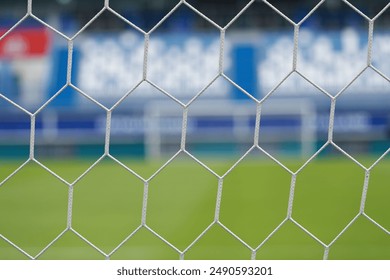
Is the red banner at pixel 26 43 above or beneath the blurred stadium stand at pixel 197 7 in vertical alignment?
beneath

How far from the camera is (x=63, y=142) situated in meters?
4.68

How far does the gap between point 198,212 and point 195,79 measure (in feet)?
7.70

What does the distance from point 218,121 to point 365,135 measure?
3.32ft

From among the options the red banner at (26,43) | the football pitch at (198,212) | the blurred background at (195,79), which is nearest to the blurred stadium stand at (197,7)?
the blurred background at (195,79)

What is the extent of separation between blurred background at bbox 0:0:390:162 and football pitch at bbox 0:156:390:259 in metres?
0.51

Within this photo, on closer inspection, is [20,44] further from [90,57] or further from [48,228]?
[48,228]

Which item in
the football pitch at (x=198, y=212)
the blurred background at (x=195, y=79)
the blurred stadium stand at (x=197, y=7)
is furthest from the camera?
the blurred stadium stand at (x=197, y=7)

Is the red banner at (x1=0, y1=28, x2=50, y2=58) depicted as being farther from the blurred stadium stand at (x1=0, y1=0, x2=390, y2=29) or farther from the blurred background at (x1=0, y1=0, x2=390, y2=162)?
the blurred stadium stand at (x1=0, y1=0, x2=390, y2=29)

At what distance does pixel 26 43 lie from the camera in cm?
507

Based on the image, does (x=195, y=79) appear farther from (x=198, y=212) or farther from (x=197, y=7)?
(x=198, y=212)

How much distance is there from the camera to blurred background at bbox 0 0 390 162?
460cm

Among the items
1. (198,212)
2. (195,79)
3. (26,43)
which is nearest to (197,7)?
(195,79)

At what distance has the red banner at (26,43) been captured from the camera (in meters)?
5.02

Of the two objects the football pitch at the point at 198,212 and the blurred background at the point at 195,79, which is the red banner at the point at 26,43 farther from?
the football pitch at the point at 198,212
